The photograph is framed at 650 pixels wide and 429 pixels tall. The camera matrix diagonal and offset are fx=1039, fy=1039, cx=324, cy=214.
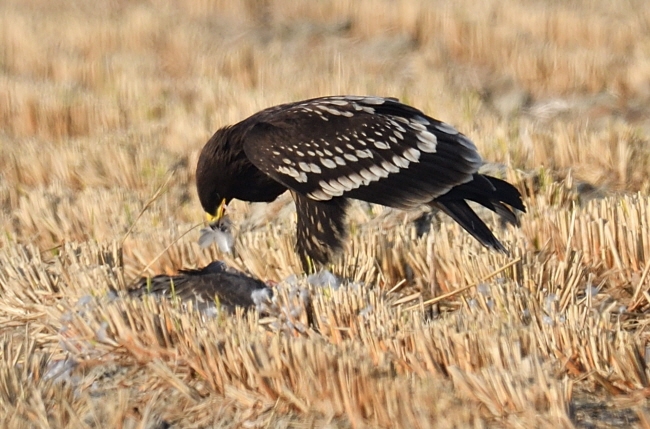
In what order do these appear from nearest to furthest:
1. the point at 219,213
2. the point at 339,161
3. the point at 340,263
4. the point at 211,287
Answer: the point at 211,287, the point at 340,263, the point at 339,161, the point at 219,213

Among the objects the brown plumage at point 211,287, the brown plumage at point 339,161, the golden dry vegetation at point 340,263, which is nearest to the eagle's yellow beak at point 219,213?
the brown plumage at point 339,161

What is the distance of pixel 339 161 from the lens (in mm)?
5254

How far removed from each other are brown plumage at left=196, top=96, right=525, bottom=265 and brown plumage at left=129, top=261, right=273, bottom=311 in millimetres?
582

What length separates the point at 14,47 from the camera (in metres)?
11.8

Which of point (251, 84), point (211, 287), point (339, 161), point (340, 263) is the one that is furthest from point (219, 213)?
point (251, 84)

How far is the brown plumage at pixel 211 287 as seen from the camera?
439cm

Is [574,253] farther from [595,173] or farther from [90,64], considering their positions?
[90,64]

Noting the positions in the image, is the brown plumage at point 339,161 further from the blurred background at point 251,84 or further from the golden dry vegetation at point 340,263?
the blurred background at point 251,84

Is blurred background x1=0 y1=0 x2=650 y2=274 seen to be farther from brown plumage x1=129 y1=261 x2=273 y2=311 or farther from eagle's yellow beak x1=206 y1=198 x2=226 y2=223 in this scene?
brown plumage x1=129 y1=261 x2=273 y2=311

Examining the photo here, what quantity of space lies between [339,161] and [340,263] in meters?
0.57

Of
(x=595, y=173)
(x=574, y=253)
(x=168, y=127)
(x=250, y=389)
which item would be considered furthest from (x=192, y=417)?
(x=168, y=127)

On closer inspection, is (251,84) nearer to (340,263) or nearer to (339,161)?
(339,161)

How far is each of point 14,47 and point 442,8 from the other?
4.97m

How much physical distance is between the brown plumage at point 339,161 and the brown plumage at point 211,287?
582mm
